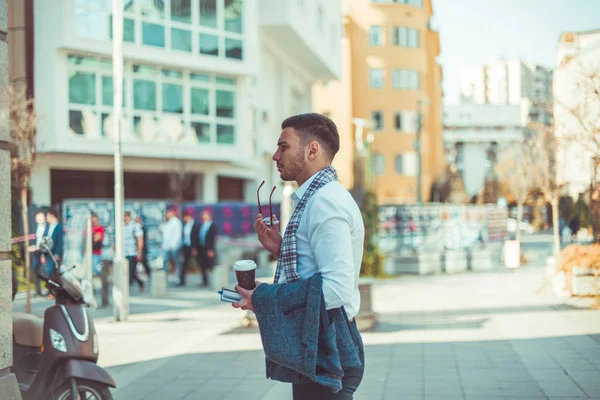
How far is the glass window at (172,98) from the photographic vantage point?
29953mm

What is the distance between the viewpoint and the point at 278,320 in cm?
312

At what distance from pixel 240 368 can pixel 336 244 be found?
569 centimetres

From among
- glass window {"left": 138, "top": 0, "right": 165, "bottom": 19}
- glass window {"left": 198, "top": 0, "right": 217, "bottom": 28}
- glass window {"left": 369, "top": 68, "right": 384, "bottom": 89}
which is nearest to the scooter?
glass window {"left": 138, "top": 0, "right": 165, "bottom": 19}

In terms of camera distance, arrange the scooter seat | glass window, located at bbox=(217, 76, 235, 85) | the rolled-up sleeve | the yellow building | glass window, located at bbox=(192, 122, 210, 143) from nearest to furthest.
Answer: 1. the rolled-up sleeve
2. the scooter seat
3. glass window, located at bbox=(192, 122, 210, 143)
4. glass window, located at bbox=(217, 76, 235, 85)
5. the yellow building

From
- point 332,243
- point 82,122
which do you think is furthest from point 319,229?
point 82,122

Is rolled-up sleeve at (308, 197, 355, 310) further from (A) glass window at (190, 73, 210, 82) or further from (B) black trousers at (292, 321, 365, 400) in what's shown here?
(A) glass window at (190, 73, 210, 82)

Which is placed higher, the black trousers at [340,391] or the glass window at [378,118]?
the glass window at [378,118]

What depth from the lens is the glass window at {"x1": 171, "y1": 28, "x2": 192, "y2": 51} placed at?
29481 mm

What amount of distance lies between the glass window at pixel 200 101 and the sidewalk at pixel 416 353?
56.0ft

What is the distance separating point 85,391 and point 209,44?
86.4 feet

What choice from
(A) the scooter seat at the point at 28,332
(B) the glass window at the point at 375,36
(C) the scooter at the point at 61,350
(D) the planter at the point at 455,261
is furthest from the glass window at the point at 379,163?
(A) the scooter seat at the point at 28,332

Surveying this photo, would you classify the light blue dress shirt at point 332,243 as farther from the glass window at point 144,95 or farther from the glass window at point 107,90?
the glass window at point 144,95

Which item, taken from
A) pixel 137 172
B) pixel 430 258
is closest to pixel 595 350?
pixel 430 258

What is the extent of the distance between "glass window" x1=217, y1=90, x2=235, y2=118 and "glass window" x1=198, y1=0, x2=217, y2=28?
2634 millimetres
